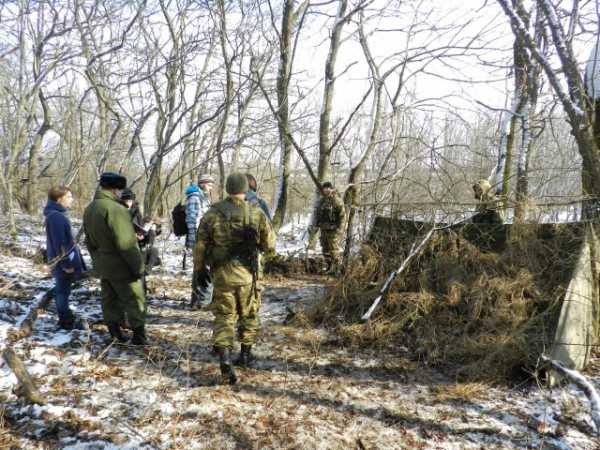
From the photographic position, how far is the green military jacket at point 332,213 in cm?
707

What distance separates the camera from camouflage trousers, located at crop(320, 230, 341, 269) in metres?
7.12

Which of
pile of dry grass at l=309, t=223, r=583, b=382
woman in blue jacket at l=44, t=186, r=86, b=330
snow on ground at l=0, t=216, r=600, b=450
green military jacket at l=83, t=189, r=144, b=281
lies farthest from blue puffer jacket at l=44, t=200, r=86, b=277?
pile of dry grass at l=309, t=223, r=583, b=382

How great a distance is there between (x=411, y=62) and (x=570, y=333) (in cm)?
529

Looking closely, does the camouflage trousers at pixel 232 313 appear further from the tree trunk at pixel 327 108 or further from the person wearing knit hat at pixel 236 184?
the tree trunk at pixel 327 108

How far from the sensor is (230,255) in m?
3.43

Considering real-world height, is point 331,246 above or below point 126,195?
below

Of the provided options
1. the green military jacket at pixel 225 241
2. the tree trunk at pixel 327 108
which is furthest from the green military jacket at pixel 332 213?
the green military jacket at pixel 225 241

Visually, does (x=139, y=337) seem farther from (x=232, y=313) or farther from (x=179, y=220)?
(x=179, y=220)

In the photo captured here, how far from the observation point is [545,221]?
4.51 metres

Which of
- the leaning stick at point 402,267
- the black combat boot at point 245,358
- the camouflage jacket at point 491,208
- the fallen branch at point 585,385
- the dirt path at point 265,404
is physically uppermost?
the camouflage jacket at point 491,208

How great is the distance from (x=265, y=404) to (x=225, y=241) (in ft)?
4.82

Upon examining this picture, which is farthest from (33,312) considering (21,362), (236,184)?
(236,184)

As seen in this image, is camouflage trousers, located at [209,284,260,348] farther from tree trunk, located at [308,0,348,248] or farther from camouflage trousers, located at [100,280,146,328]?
tree trunk, located at [308,0,348,248]

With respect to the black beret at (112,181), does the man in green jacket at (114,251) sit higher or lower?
lower
